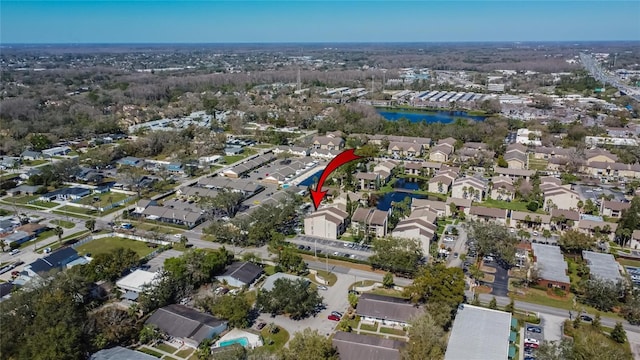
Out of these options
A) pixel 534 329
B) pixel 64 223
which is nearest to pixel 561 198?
pixel 534 329

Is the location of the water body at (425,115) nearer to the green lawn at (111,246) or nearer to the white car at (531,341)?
the green lawn at (111,246)

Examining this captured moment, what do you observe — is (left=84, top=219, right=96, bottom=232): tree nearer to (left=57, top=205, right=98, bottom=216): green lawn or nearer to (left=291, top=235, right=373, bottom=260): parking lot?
(left=57, top=205, right=98, bottom=216): green lawn

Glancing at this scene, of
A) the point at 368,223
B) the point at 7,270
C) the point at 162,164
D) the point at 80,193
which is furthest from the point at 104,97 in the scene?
the point at 368,223

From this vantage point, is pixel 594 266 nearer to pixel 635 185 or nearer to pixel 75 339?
pixel 635 185

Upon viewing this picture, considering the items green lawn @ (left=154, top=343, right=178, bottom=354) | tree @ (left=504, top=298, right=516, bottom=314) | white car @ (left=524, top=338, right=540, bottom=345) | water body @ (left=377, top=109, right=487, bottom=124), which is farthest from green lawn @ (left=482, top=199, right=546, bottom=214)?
water body @ (left=377, top=109, right=487, bottom=124)

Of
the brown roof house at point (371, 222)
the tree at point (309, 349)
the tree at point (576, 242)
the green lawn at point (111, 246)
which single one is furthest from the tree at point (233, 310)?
the tree at point (576, 242)

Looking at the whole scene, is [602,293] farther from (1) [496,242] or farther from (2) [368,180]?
(2) [368,180]
